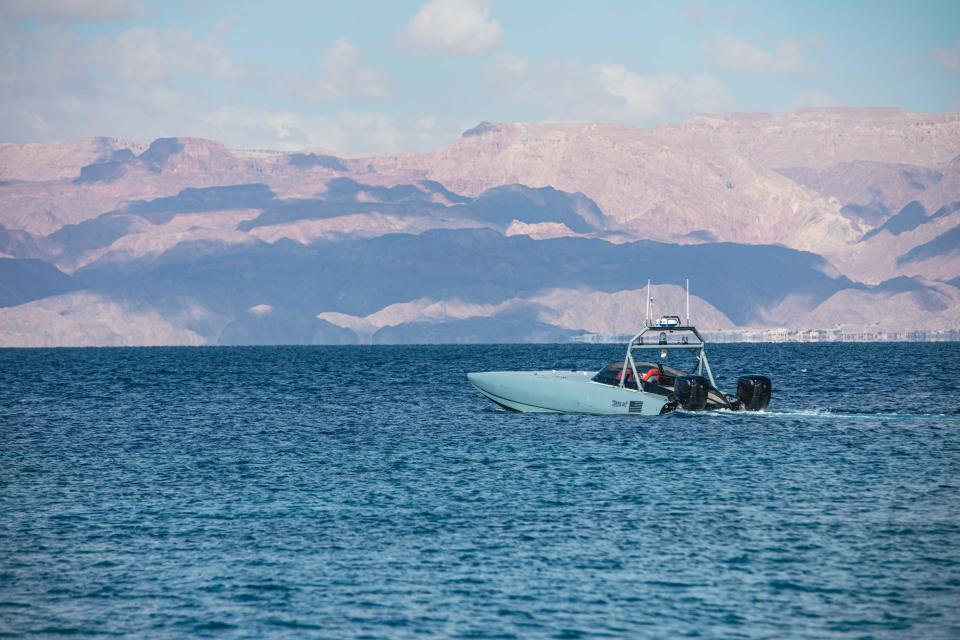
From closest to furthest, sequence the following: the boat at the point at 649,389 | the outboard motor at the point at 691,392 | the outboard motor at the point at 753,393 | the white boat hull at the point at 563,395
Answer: the outboard motor at the point at 691,392 → the boat at the point at 649,389 → the white boat hull at the point at 563,395 → the outboard motor at the point at 753,393

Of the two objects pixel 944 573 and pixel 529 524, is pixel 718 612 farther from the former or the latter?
pixel 529 524

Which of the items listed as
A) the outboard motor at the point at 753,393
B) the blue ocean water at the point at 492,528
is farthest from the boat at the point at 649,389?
the blue ocean water at the point at 492,528

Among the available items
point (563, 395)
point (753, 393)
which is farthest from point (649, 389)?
point (753, 393)

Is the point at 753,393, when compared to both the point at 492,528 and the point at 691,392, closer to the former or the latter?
the point at 691,392

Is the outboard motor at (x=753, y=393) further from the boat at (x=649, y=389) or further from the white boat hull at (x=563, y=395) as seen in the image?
the white boat hull at (x=563, y=395)

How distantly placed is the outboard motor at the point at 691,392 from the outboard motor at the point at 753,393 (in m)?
2.35

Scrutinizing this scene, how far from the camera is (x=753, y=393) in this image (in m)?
59.8

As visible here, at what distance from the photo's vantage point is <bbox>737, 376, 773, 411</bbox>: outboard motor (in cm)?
5978

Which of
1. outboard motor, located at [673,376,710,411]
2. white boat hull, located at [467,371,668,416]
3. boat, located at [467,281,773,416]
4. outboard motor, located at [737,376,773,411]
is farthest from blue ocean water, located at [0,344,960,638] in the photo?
outboard motor, located at [673,376,710,411]

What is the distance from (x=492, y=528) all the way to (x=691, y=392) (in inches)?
984

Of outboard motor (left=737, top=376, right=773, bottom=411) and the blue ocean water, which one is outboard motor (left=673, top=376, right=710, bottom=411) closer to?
the blue ocean water

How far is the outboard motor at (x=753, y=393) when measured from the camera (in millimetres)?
59781

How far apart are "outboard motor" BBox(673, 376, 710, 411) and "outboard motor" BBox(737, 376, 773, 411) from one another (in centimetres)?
235

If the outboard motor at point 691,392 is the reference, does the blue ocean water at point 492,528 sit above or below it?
below
